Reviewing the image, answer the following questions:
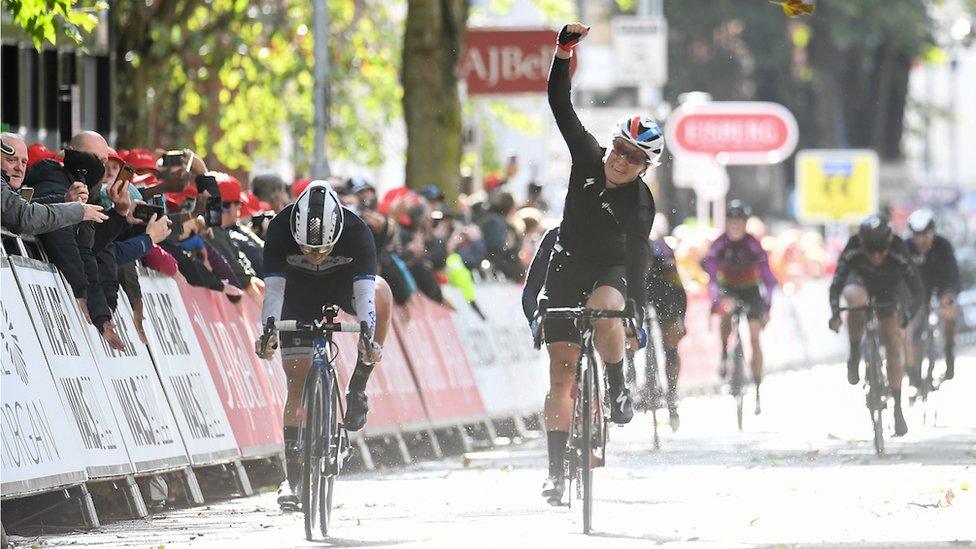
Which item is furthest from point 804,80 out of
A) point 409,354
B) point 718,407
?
point 409,354

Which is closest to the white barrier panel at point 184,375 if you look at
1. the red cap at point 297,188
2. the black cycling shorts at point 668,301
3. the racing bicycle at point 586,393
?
the racing bicycle at point 586,393

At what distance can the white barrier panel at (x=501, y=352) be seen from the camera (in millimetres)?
20719

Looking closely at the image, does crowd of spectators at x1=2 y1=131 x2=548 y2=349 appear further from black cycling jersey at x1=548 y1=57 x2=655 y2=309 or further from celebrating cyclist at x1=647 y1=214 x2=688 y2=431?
black cycling jersey at x1=548 y1=57 x2=655 y2=309

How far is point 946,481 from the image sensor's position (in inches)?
592

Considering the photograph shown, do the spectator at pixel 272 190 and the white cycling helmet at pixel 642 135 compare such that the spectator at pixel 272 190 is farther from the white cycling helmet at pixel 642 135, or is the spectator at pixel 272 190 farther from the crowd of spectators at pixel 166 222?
the white cycling helmet at pixel 642 135

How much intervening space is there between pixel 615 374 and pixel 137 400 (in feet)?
8.54

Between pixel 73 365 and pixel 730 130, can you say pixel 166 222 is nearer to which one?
pixel 73 365

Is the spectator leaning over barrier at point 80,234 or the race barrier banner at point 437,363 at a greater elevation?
the spectator leaning over barrier at point 80,234

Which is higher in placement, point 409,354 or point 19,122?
point 19,122

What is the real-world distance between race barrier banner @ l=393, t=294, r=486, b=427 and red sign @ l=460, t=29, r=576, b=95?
3.71m

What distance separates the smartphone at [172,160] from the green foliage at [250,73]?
9435 mm

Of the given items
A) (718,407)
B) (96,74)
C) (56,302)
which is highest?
(96,74)

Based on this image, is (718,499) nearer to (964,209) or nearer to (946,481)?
(946,481)

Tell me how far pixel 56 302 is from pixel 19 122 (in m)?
11.2
